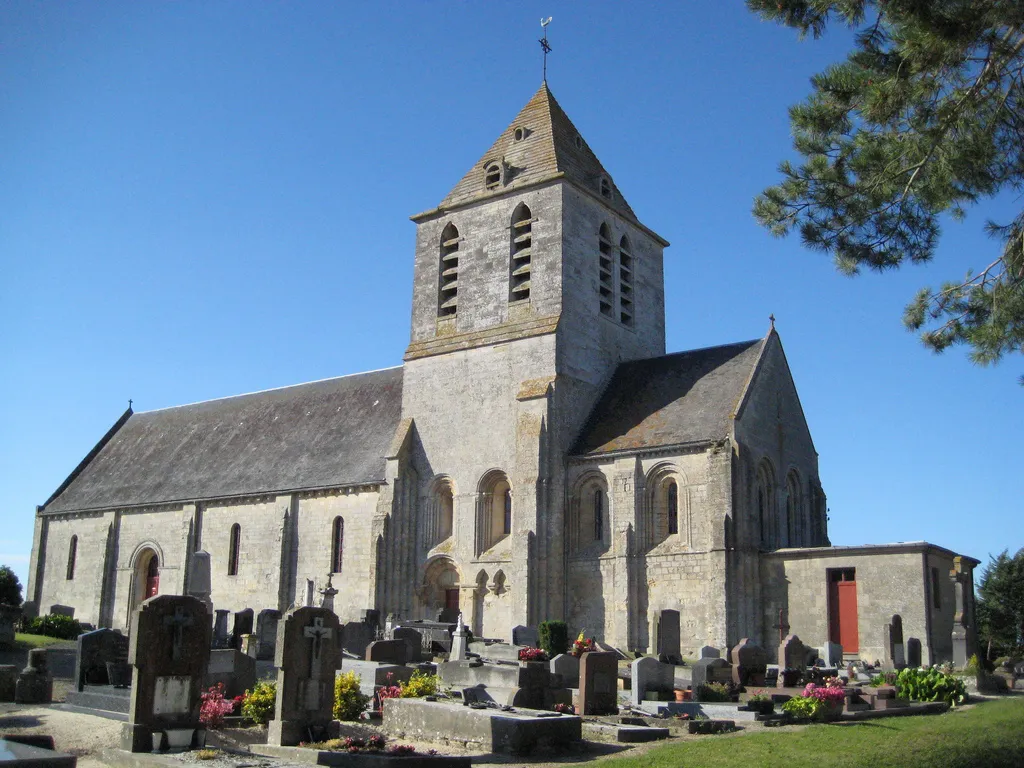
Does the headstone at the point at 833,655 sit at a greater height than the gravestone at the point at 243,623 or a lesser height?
lesser

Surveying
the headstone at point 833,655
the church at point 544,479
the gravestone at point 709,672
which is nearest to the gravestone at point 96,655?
the gravestone at point 709,672

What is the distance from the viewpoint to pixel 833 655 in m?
21.6

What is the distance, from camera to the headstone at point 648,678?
16.8 m

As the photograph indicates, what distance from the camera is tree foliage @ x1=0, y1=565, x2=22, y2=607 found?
3538 cm

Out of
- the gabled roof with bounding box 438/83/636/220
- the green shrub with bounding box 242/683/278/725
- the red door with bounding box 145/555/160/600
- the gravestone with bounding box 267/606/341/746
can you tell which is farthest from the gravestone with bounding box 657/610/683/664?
the red door with bounding box 145/555/160/600

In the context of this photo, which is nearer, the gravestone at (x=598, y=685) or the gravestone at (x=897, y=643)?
the gravestone at (x=598, y=685)

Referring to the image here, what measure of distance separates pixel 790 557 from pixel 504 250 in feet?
41.6

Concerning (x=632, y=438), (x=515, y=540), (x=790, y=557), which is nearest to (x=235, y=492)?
(x=515, y=540)

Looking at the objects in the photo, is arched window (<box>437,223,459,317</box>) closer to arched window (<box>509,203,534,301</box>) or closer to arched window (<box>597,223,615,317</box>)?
arched window (<box>509,203,534,301</box>)

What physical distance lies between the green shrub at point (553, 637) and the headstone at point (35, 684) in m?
11.8

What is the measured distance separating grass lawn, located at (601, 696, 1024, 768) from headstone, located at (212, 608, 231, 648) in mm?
13414

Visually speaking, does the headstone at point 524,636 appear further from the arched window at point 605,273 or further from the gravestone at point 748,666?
the arched window at point 605,273

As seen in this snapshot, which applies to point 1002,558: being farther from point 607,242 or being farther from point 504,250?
point 504,250

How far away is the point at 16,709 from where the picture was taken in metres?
14.3
